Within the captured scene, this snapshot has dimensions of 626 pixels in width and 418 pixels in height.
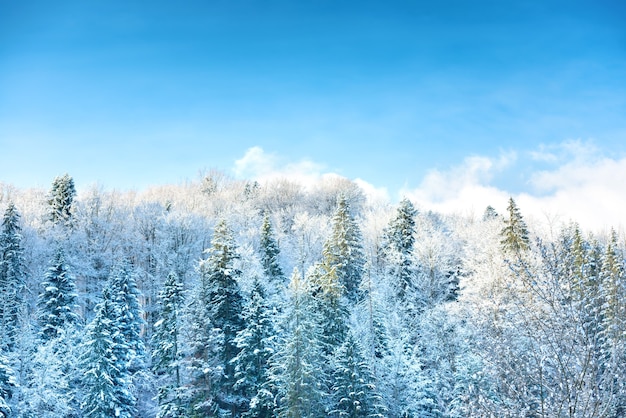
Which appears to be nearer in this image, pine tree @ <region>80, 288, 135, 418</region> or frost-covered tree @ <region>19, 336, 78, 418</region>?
frost-covered tree @ <region>19, 336, 78, 418</region>

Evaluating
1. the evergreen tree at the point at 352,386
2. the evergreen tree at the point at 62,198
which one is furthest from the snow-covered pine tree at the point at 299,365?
the evergreen tree at the point at 62,198

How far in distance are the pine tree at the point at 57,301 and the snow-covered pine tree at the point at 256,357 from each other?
12.7 m

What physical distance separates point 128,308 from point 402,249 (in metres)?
24.9

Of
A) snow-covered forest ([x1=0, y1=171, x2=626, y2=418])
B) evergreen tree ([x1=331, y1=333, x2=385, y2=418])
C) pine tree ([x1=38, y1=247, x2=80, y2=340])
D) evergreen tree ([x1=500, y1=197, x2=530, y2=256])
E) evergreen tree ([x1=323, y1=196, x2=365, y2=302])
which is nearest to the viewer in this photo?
snow-covered forest ([x1=0, y1=171, x2=626, y2=418])

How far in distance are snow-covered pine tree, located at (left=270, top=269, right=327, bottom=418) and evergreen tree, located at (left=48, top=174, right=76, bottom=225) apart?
112 ft

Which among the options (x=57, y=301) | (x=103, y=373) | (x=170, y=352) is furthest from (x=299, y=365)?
(x=57, y=301)

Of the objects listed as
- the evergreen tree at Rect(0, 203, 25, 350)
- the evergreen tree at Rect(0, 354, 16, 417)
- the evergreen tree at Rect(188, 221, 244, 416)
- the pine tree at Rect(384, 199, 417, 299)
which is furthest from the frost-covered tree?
the pine tree at Rect(384, 199, 417, 299)

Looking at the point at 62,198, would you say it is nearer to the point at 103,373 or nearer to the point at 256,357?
the point at 103,373

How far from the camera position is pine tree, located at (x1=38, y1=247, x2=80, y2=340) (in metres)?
34.2

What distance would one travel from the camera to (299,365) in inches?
1120

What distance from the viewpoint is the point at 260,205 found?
8731cm

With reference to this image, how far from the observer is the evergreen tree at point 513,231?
40.0 meters

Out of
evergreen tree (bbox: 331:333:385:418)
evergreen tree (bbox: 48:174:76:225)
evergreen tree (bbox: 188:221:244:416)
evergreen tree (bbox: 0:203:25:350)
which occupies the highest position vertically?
evergreen tree (bbox: 48:174:76:225)

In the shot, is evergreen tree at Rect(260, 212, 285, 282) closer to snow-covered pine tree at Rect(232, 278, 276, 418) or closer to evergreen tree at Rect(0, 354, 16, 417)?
snow-covered pine tree at Rect(232, 278, 276, 418)
